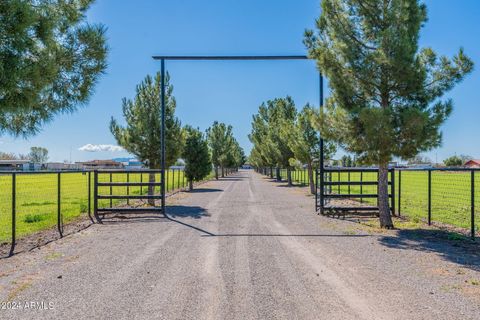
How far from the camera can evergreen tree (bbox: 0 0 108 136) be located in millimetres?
3838

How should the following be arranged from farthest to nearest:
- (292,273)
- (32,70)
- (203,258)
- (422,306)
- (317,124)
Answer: (317,124) → (203,258) → (292,273) → (422,306) → (32,70)

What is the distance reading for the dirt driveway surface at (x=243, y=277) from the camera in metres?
4.43

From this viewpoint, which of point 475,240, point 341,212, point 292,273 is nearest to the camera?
point 292,273

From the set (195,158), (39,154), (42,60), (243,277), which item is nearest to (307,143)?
(195,158)

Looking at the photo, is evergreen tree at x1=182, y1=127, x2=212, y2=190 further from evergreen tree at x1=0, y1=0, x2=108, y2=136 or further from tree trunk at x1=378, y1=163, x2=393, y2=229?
evergreen tree at x1=0, y1=0, x2=108, y2=136

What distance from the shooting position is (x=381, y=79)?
1003 cm

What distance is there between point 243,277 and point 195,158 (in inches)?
971

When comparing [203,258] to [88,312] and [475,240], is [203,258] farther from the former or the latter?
[475,240]

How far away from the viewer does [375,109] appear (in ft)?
30.2

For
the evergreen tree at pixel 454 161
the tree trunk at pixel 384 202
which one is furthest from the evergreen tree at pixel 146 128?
the evergreen tree at pixel 454 161

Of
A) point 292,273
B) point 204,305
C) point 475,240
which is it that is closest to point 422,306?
point 292,273

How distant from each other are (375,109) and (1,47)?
302 inches

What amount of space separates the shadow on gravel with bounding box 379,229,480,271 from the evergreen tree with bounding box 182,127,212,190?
21104 millimetres

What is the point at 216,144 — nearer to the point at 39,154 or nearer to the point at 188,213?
the point at 188,213
